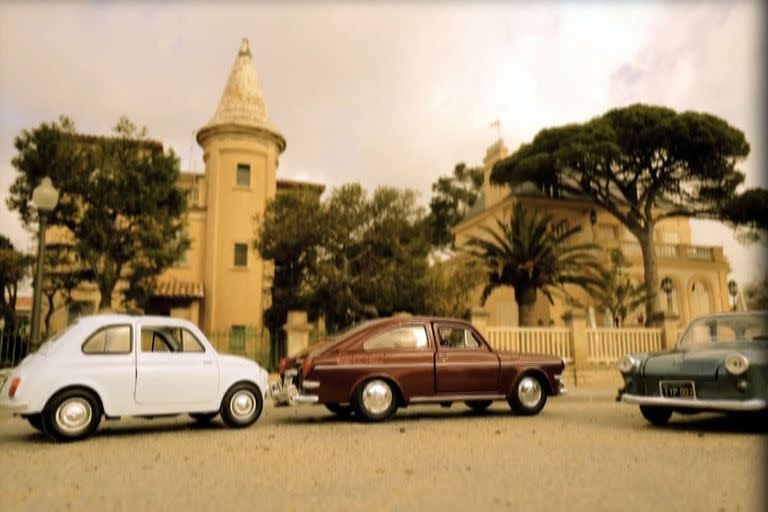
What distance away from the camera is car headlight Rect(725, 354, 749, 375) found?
25.2ft

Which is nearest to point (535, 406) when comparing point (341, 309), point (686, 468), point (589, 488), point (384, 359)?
point (384, 359)

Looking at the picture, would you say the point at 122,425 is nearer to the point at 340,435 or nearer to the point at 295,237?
the point at 340,435

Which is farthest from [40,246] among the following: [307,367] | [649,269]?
[649,269]

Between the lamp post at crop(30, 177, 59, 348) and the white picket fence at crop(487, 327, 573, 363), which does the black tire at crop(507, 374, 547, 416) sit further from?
the lamp post at crop(30, 177, 59, 348)

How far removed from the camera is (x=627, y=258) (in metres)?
31.4

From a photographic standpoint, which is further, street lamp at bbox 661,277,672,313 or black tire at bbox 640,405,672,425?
street lamp at bbox 661,277,672,313

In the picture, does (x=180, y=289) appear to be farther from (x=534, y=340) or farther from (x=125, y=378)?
(x=125, y=378)

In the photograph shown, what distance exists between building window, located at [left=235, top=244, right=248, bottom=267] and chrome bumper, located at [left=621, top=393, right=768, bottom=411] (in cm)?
2303

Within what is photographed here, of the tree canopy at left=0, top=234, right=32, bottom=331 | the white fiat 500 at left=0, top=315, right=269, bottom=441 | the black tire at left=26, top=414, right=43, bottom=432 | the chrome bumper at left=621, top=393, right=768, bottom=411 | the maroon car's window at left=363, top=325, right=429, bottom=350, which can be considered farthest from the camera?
the tree canopy at left=0, top=234, right=32, bottom=331

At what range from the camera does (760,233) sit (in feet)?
96.6

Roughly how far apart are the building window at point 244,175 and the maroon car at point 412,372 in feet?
69.4

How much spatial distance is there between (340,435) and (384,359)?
1.61 meters

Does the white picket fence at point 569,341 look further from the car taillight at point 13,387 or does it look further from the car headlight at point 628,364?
the car taillight at point 13,387

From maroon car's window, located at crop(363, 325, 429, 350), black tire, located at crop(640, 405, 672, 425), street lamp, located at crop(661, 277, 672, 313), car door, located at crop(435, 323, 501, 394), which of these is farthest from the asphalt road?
street lamp, located at crop(661, 277, 672, 313)
